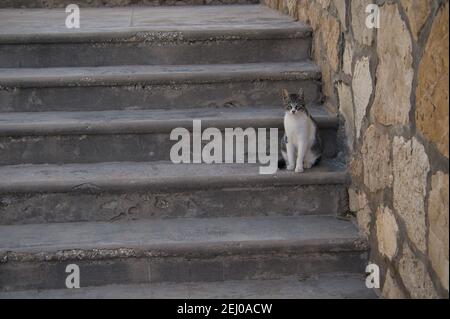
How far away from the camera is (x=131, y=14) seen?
5.16m

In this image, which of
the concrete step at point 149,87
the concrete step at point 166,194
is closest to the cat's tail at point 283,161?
the concrete step at point 166,194

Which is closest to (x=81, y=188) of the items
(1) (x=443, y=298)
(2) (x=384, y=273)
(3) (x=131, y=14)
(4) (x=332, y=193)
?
(4) (x=332, y=193)

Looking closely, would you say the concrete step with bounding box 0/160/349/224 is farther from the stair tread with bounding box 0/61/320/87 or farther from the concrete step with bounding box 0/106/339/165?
the stair tread with bounding box 0/61/320/87

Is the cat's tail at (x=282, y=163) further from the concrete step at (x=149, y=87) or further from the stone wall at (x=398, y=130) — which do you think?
the concrete step at (x=149, y=87)

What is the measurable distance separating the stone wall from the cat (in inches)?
6.7

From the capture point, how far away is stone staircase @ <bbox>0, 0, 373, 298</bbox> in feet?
9.89

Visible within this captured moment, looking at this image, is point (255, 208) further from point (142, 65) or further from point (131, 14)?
point (131, 14)

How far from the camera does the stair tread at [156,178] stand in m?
3.24

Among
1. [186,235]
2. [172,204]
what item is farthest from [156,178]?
[186,235]

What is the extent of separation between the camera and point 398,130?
2.67m

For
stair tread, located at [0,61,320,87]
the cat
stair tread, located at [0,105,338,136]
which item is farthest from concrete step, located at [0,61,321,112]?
the cat

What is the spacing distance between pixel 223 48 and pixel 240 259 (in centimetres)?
149

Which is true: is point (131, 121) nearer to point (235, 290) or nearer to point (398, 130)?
point (235, 290)

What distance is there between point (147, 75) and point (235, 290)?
1383 mm
